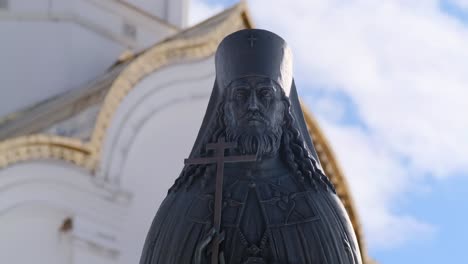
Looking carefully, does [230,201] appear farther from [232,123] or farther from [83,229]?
[83,229]

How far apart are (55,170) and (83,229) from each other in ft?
1.73

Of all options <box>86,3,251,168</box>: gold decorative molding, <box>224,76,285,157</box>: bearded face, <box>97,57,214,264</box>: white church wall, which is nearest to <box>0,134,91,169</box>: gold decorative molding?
<box>86,3,251,168</box>: gold decorative molding

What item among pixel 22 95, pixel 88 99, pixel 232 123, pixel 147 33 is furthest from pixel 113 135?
pixel 232 123

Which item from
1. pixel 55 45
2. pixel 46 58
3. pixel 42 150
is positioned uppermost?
pixel 55 45

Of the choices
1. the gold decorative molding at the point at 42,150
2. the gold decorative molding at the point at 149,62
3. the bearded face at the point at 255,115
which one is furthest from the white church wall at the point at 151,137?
the bearded face at the point at 255,115

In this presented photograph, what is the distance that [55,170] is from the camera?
1119 centimetres

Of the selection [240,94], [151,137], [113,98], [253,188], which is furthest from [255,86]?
[151,137]

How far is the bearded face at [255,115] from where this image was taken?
452cm

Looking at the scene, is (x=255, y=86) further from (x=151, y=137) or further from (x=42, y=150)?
(x=151, y=137)

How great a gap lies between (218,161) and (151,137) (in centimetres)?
775

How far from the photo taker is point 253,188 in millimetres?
4512

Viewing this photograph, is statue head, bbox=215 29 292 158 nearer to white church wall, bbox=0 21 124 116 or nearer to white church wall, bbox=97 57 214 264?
white church wall, bbox=97 57 214 264

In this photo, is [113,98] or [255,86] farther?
[113,98]

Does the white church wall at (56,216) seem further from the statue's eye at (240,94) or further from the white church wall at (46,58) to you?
the statue's eye at (240,94)
